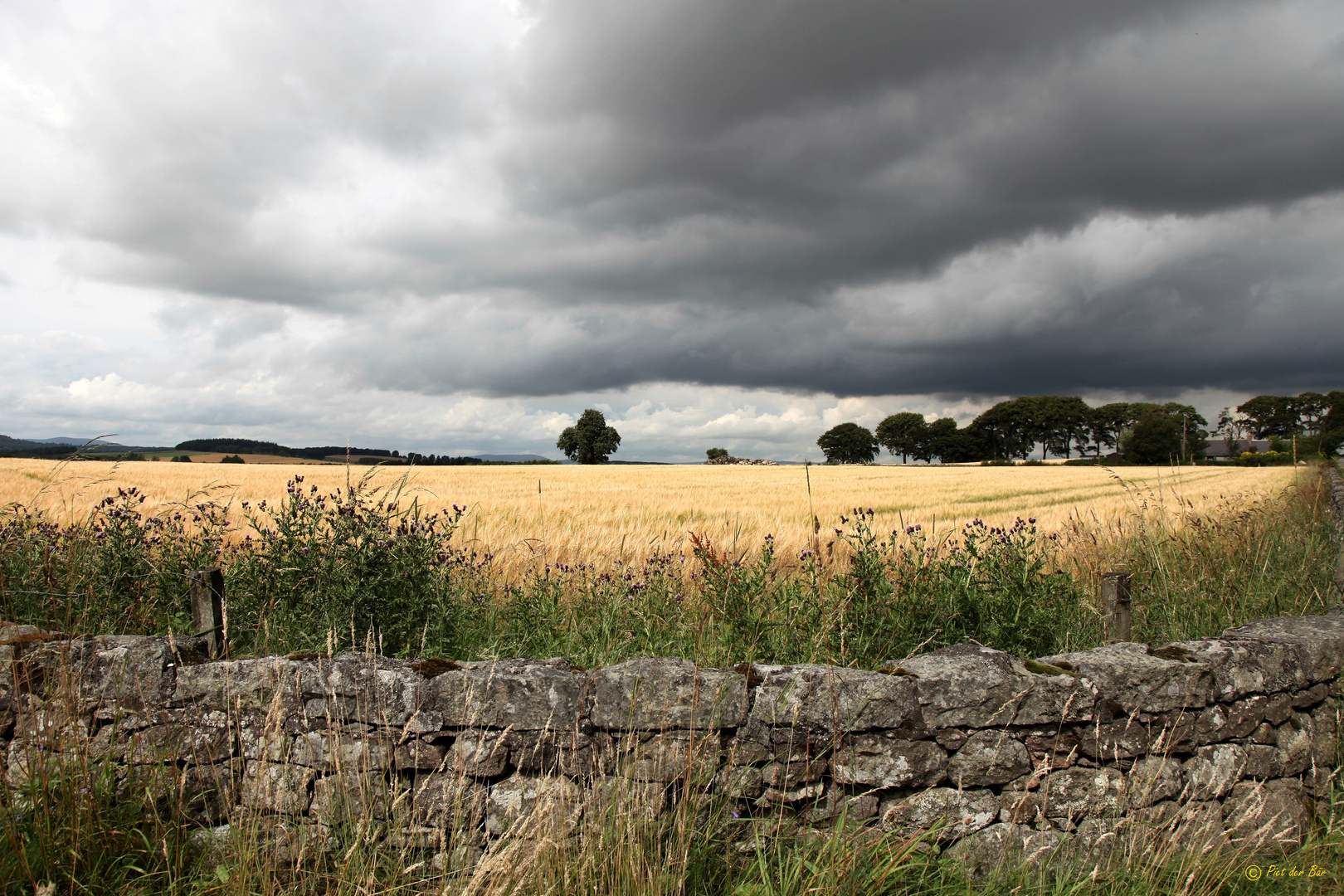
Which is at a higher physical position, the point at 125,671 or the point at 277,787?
the point at 125,671

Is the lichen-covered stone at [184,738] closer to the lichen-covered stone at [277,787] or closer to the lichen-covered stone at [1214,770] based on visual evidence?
the lichen-covered stone at [277,787]

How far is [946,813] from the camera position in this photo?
2869 mm

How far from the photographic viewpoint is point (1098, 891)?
2688mm

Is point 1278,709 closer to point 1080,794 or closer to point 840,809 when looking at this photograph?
point 1080,794

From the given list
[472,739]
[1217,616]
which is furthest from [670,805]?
[1217,616]

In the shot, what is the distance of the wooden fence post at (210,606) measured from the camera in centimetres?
388

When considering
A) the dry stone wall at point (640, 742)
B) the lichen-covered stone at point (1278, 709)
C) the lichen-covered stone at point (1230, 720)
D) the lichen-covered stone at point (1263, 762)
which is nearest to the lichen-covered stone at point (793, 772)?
the dry stone wall at point (640, 742)

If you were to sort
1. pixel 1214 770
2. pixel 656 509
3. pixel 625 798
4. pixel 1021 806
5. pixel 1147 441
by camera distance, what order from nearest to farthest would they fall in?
pixel 625 798
pixel 1021 806
pixel 1214 770
pixel 656 509
pixel 1147 441

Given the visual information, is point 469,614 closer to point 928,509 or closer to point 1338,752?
point 1338,752

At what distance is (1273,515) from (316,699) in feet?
45.4

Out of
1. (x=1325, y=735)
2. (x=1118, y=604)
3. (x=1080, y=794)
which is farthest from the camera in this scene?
(x=1118, y=604)

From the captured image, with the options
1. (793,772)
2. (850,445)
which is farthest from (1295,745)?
(850,445)

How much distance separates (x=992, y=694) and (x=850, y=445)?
119 metres

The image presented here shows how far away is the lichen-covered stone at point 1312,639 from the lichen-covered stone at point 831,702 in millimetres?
2303
